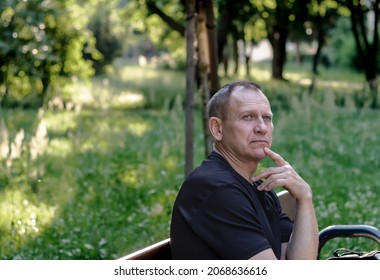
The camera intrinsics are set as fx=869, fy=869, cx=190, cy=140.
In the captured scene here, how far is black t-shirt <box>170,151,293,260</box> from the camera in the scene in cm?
318

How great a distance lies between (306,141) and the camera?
13.9m

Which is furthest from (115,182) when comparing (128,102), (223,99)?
(128,102)

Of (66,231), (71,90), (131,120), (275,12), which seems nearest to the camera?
(66,231)

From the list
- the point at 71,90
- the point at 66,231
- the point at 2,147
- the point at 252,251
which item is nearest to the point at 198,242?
the point at 252,251

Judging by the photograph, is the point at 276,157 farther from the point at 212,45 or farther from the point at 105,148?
the point at 105,148

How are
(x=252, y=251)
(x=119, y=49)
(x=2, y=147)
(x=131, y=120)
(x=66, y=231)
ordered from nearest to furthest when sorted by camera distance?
(x=252, y=251) → (x=2, y=147) → (x=66, y=231) → (x=131, y=120) → (x=119, y=49)

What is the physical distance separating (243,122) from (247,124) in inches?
0.7

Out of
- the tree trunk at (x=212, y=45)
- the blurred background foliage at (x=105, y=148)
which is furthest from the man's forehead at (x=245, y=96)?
the tree trunk at (x=212, y=45)

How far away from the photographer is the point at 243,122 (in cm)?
344

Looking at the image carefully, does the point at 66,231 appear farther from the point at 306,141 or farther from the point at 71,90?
the point at 71,90

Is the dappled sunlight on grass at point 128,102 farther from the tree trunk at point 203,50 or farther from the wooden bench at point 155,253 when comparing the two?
the wooden bench at point 155,253

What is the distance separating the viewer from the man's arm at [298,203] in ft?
11.2

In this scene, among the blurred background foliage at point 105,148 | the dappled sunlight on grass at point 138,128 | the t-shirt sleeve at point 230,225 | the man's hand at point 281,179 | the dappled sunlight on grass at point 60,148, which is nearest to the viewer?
the t-shirt sleeve at point 230,225
